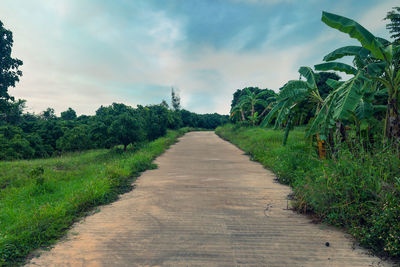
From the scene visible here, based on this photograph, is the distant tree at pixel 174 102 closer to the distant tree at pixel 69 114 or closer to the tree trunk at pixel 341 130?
the distant tree at pixel 69 114

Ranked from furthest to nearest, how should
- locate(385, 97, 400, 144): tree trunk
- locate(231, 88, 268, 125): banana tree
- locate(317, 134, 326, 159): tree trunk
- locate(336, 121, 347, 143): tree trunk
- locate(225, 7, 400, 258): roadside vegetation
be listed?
locate(231, 88, 268, 125): banana tree → locate(317, 134, 326, 159): tree trunk → locate(336, 121, 347, 143): tree trunk → locate(385, 97, 400, 144): tree trunk → locate(225, 7, 400, 258): roadside vegetation

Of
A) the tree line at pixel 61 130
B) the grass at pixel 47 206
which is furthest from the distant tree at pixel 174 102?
the grass at pixel 47 206

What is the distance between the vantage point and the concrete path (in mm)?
3047

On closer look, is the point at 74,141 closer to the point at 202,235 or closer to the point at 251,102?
the point at 251,102

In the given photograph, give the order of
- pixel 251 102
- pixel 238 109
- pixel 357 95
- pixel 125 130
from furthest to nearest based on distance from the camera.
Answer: pixel 238 109 → pixel 251 102 → pixel 125 130 → pixel 357 95

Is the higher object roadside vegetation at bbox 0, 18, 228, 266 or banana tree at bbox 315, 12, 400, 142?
banana tree at bbox 315, 12, 400, 142

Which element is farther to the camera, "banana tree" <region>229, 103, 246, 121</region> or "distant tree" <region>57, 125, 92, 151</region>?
"banana tree" <region>229, 103, 246, 121</region>

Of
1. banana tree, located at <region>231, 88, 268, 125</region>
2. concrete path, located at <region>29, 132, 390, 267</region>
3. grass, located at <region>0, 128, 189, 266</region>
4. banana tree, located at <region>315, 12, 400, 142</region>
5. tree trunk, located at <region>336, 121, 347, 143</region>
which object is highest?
banana tree, located at <region>231, 88, 268, 125</region>

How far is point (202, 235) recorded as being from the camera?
12.1 feet

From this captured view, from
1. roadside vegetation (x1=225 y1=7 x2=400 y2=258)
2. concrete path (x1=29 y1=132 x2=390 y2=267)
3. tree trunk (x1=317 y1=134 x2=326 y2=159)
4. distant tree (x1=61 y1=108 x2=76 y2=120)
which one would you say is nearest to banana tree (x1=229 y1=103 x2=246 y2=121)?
roadside vegetation (x1=225 y1=7 x2=400 y2=258)

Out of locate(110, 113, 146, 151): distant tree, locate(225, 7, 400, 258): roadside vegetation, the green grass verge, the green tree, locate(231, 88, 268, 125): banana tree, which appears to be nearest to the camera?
the green grass verge

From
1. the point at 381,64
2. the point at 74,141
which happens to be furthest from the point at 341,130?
the point at 74,141

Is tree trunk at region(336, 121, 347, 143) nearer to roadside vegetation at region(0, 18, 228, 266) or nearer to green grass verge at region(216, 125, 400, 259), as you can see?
green grass verge at region(216, 125, 400, 259)

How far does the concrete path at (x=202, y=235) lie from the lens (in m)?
3.05
